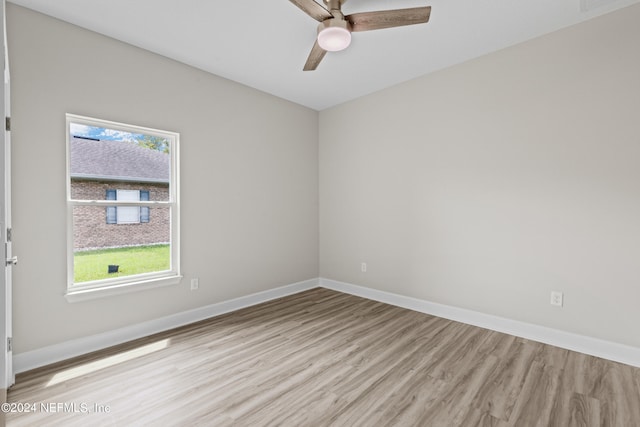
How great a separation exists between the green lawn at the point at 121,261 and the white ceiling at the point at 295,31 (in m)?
1.97

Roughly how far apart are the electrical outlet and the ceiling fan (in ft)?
8.41

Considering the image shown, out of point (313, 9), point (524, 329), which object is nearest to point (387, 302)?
point (524, 329)

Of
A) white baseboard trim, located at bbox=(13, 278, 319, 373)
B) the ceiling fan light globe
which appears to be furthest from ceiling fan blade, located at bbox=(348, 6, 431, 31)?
white baseboard trim, located at bbox=(13, 278, 319, 373)

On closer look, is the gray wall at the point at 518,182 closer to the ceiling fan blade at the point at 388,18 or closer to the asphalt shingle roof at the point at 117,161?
the ceiling fan blade at the point at 388,18

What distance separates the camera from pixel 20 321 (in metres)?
2.28

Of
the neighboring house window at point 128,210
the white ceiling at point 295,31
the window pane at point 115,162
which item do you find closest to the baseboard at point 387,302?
the neighboring house window at point 128,210

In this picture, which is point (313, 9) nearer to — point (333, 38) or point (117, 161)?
point (333, 38)

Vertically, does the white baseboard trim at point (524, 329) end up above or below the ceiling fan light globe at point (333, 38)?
below

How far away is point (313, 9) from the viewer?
205cm

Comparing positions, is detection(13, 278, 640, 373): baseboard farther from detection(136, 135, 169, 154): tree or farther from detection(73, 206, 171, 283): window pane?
detection(136, 135, 169, 154): tree

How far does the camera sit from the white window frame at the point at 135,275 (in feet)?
8.27

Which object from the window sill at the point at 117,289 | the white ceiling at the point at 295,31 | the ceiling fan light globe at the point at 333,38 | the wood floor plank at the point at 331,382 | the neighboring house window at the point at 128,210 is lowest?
the wood floor plank at the point at 331,382

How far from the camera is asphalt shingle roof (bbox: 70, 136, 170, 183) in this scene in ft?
8.60

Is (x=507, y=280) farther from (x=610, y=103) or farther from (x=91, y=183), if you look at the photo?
(x=91, y=183)
